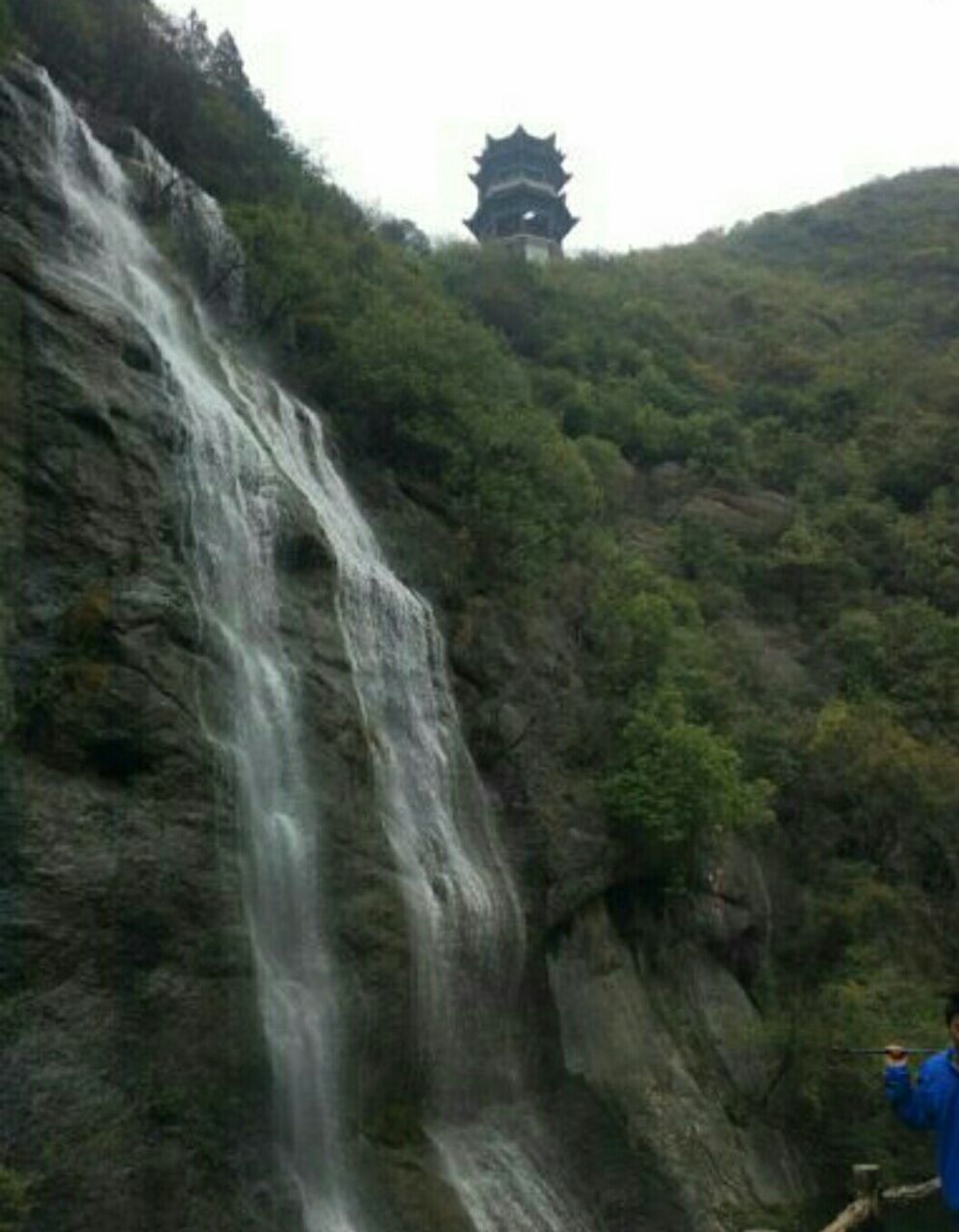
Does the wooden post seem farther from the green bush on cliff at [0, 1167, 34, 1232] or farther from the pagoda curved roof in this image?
the pagoda curved roof

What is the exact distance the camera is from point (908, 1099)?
4.72 metres

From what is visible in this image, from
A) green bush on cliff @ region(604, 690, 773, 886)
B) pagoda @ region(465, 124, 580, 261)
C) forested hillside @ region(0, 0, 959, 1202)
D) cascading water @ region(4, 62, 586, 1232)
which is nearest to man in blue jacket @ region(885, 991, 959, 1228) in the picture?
cascading water @ region(4, 62, 586, 1232)

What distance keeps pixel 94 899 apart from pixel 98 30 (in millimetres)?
17448

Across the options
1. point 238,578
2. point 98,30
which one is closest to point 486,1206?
point 238,578

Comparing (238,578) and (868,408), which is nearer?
(238,578)

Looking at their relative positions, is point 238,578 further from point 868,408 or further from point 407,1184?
point 868,408

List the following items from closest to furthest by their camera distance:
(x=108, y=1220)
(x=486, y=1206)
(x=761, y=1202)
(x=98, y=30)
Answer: (x=108, y=1220)
(x=486, y=1206)
(x=761, y=1202)
(x=98, y=30)

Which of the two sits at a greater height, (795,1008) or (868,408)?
(868,408)

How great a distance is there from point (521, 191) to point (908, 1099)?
2416 inches

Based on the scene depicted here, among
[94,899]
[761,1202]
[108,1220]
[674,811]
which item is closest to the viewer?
[108,1220]

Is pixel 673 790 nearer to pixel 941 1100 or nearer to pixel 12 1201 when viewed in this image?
pixel 12 1201

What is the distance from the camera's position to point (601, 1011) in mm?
16531

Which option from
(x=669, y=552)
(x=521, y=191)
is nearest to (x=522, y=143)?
(x=521, y=191)

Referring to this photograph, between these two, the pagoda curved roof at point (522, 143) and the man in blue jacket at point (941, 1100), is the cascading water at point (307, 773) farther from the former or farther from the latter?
the pagoda curved roof at point (522, 143)
